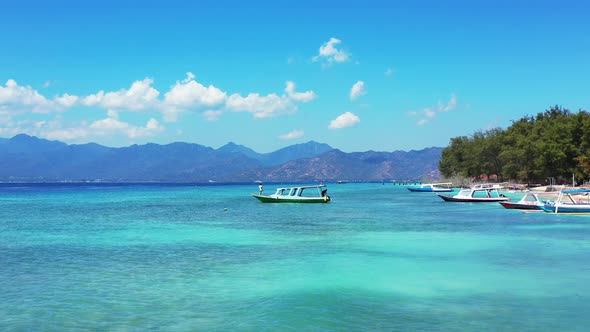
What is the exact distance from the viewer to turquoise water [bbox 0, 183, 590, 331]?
1507 centimetres

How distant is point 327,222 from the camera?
4844 centimetres

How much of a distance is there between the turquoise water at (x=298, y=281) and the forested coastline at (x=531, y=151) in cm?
6119

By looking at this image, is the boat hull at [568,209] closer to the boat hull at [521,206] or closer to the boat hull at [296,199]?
the boat hull at [521,206]

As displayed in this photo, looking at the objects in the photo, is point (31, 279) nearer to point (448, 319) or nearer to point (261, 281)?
point (261, 281)

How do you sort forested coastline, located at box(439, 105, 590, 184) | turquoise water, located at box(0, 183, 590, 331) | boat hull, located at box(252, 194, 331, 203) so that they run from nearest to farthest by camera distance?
turquoise water, located at box(0, 183, 590, 331)
boat hull, located at box(252, 194, 331, 203)
forested coastline, located at box(439, 105, 590, 184)

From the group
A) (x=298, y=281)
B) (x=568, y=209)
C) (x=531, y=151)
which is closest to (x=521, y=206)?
(x=568, y=209)

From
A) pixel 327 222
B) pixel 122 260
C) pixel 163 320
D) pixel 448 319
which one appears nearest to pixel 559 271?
pixel 448 319

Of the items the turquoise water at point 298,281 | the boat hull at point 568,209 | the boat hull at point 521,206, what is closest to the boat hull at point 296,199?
the boat hull at point 521,206

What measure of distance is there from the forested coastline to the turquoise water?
61195 millimetres

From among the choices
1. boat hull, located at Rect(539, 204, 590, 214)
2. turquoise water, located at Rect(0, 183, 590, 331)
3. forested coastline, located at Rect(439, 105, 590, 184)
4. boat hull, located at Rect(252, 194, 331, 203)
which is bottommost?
turquoise water, located at Rect(0, 183, 590, 331)

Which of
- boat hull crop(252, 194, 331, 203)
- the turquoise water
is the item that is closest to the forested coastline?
boat hull crop(252, 194, 331, 203)

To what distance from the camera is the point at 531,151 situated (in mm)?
105062

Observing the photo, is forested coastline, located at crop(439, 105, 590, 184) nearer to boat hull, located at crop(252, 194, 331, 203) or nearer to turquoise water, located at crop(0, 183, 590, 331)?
boat hull, located at crop(252, 194, 331, 203)

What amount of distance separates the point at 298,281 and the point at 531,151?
97.4 meters
